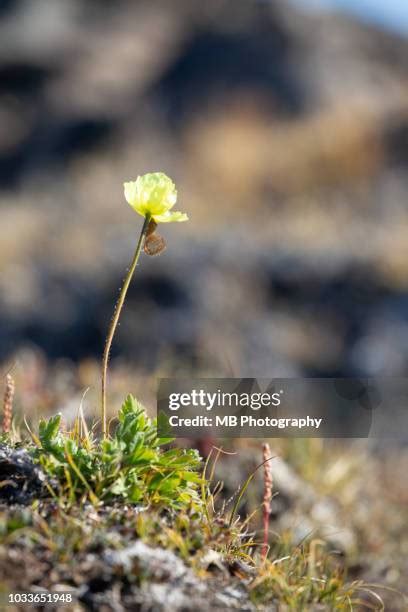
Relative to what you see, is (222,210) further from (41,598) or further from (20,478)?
(41,598)

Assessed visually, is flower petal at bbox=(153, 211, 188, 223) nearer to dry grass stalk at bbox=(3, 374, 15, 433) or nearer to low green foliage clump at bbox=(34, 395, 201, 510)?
low green foliage clump at bbox=(34, 395, 201, 510)

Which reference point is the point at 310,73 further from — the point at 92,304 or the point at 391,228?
the point at 92,304

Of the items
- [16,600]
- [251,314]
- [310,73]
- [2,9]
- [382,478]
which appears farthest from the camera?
[2,9]

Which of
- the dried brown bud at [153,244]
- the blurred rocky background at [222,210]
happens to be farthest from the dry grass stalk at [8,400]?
the blurred rocky background at [222,210]

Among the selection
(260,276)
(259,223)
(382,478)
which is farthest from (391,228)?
(382,478)

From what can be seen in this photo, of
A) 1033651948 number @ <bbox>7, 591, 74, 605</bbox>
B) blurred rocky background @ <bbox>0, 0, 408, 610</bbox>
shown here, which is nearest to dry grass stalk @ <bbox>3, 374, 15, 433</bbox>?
1033651948 number @ <bbox>7, 591, 74, 605</bbox>

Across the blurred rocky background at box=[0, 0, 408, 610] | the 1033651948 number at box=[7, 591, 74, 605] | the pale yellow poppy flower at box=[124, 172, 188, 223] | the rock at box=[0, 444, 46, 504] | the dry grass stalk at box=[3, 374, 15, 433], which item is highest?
the blurred rocky background at box=[0, 0, 408, 610]
